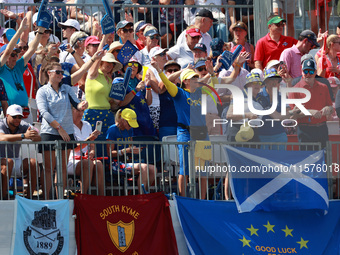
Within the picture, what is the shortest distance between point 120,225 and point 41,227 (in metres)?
1.07

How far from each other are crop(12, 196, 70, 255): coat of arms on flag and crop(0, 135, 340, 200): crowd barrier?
0.22 meters

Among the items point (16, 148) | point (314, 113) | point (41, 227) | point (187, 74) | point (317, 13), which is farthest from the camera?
point (317, 13)

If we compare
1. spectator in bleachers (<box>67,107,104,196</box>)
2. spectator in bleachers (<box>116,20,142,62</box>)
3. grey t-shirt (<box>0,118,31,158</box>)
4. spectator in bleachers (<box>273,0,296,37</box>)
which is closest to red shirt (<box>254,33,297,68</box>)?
spectator in bleachers (<box>273,0,296,37</box>)

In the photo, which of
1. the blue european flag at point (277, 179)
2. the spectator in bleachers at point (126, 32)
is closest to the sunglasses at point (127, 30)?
the spectator in bleachers at point (126, 32)

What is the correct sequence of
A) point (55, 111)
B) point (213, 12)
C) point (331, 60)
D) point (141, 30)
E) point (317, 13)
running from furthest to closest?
point (213, 12), point (317, 13), point (141, 30), point (331, 60), point (55, 111)

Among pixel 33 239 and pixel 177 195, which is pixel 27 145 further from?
pixel 177 195

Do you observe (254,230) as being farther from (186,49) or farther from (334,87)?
(186,49)

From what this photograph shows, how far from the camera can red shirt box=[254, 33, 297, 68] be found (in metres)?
16.5

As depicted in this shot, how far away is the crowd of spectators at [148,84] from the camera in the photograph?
45.0 ft

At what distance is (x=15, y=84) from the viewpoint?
1442cm

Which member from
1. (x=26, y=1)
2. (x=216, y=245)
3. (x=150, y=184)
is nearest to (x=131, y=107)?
(x=150, y=184)

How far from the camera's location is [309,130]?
1416 cm

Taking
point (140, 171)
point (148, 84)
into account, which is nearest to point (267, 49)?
point (148, 84)

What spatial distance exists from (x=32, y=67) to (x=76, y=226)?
377 centimetres
